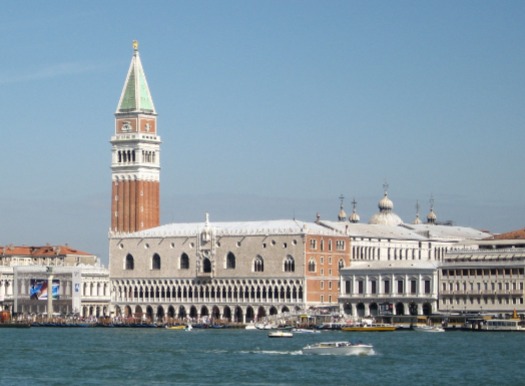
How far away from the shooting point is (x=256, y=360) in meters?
90.1

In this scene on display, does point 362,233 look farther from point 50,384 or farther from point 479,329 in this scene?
point 50,384

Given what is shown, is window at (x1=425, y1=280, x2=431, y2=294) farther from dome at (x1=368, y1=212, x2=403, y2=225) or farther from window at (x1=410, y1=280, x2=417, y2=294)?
dome at (x1=368, y1=212, x2=403, y2=225)

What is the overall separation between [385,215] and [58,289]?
3237 cm

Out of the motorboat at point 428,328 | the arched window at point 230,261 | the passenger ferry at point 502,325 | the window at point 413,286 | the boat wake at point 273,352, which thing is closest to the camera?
the boat wake at point 273,352

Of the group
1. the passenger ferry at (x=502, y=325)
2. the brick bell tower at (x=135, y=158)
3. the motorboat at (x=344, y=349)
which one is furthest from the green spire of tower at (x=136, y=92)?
the motorboat at (x=344, y=349)

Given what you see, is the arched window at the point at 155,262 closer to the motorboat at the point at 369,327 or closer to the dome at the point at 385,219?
the dome at the point at 385,219

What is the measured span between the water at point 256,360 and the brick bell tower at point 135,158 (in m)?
35.2

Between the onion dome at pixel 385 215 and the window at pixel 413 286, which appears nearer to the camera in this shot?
the window at pixel 413 286

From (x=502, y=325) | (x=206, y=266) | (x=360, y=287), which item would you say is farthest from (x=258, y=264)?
(x=502, y=325)

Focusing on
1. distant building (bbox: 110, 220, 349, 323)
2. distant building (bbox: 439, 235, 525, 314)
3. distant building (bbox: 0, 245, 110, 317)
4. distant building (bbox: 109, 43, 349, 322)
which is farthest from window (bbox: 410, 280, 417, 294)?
distant building (bbox: 0, 245, 110, 317)

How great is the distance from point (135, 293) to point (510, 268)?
128 ft

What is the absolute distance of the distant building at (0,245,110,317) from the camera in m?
154

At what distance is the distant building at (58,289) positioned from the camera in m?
154

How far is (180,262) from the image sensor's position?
150m
